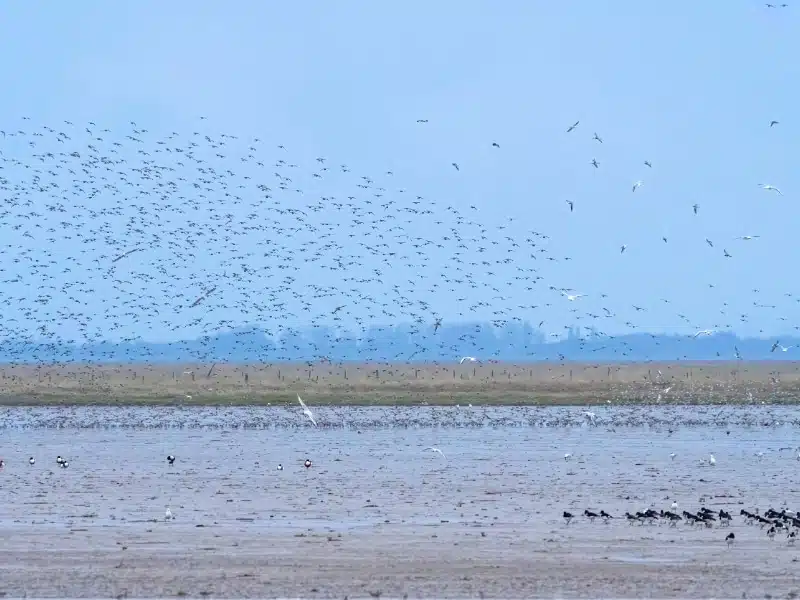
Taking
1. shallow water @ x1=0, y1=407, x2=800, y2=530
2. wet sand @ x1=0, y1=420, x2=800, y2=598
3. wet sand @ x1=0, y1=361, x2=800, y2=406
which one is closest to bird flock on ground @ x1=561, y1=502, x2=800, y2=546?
wet sand @ x1=0, y1=420, x2=800, y2=598

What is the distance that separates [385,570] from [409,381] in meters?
71.1

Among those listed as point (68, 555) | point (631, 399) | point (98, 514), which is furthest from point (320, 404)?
point (68, 555)

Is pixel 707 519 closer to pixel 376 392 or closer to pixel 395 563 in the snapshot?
pixel 395 563

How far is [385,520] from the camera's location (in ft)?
82.4

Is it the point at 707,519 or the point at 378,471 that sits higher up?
the point at 378,471

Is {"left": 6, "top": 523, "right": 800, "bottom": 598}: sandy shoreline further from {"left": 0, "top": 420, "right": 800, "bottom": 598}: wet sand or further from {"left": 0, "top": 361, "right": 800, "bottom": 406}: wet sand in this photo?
{"left": 0, "top": 361, "right": 800, "bottom": 406}: wet sand

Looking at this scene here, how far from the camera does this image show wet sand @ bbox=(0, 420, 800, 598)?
18.6 m

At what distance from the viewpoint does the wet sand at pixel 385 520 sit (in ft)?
60.9

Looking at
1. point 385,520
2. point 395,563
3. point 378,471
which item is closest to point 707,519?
Answer: point 385,520

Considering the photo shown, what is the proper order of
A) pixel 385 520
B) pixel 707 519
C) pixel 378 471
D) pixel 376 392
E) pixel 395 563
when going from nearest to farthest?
pixel 395 563 → pixel 707 519 → pixel 385 520 → pixel 378 471 → pixel 376 392

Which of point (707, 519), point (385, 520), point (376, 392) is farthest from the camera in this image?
point (376, 392)

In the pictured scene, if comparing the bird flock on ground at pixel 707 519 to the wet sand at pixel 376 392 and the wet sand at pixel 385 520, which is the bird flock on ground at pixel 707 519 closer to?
the wet sand at pixel 385 520

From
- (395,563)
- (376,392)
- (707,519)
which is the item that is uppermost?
(376,392)

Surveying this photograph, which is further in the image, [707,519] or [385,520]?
[385,520]
